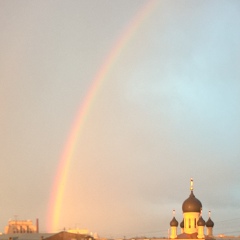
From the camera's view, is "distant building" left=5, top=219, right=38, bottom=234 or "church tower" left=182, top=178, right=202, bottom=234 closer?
"church tower" left=182, top=178, right=202, bottom=234

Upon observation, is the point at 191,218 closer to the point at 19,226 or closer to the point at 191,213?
the point at 191,213

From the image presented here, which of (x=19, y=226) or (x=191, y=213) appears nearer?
(x=191, y=213)

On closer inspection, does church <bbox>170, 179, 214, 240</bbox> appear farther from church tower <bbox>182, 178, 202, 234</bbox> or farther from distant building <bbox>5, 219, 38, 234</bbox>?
distant building <bbox>5, 219, 38, 234</bbox>

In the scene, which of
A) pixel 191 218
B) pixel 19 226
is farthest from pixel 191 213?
pixel 19 226

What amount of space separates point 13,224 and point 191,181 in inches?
3101

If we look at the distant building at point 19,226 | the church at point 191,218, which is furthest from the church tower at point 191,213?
the distant building at point 19,226

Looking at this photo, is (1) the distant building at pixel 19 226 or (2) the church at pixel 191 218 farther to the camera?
(1) the distant building at pixel 19 226

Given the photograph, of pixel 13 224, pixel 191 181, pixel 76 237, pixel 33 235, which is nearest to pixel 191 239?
pixel 191 181

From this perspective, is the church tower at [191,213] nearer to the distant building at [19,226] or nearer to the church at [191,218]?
the church at [191,218]

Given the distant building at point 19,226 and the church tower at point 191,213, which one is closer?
the church tower at point 191,213

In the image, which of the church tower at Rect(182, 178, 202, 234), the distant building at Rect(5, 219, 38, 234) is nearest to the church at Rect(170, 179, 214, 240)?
the church tower at Rect(182, 178, 202, 234)

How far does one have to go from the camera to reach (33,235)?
8750 cm

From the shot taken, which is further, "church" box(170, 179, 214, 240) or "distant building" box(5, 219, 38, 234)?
"distant building" box(5, 219, 38, 234)

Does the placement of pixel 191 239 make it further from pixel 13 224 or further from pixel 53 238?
pixel 13 224
